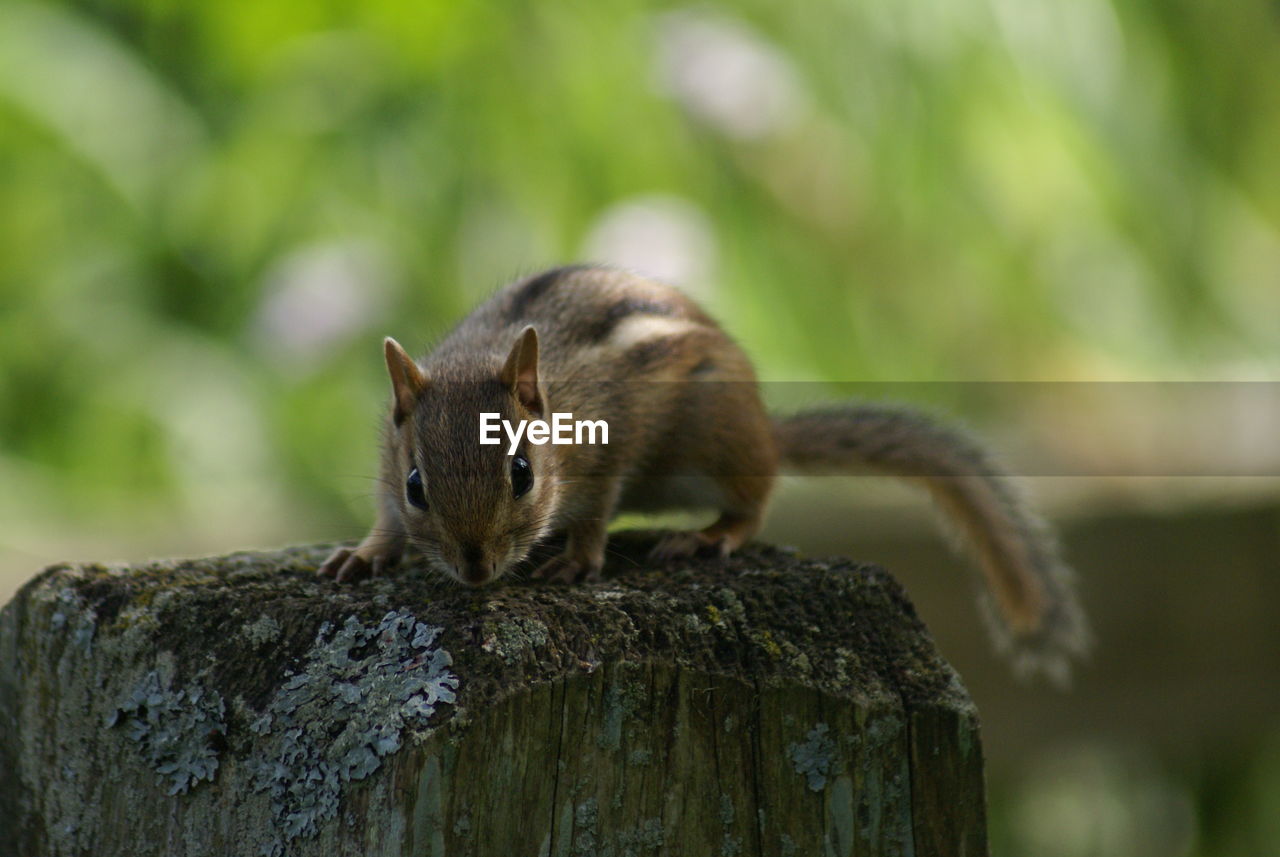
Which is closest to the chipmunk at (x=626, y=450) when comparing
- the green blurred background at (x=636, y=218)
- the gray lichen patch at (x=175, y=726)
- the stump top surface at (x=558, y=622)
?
the stump top surface at (x=558, y=622)

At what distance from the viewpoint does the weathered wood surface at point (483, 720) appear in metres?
1.59

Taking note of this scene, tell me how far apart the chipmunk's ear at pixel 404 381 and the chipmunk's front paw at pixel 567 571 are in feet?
1.39

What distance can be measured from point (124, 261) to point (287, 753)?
4.80 m

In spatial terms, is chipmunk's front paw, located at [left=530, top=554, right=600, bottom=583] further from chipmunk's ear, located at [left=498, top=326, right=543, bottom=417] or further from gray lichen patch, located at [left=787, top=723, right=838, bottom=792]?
gray lichen patch, located at [left=787, top=723, right=838, bottom=792]

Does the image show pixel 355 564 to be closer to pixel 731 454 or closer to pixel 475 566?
pixel 475 566

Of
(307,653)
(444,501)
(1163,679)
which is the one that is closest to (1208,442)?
(1163,679)

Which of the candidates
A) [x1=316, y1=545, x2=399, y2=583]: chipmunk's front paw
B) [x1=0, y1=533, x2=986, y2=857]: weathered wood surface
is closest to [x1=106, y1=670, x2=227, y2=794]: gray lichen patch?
[x1=0, y1=533, x2=986, y2=857]: weathered wood surface

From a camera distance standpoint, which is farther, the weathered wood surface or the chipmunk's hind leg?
the chipmunk's hind leg

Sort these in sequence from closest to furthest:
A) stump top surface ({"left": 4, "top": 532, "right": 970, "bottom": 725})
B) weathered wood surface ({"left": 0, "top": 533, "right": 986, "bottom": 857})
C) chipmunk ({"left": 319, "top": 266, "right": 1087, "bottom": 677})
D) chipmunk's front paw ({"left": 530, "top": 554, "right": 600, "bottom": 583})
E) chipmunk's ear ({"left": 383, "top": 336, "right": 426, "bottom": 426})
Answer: weathered wood surface ({"left": 0, "top": 533, "right": 986, "bottom": 857}) < stump top surface ({"left": 4, "top": 532, "right": 970, "bottom": 725}) < chipmunk's front paw ({"left": 530, "top": 554, "right": 600, "bottom": 583}) < chipmunk ({"left": 319, "top": 266, "right": 1087, "bottom": 677}) < chipmunk's ear ({"left": 383, "top": 336, "right": 426, "bottom": 426})

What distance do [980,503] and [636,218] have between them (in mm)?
2522

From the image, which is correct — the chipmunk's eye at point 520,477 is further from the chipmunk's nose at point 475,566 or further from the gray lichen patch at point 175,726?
the gray lichen patch at point 175,726

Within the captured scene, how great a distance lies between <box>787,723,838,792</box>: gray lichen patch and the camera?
1768mm

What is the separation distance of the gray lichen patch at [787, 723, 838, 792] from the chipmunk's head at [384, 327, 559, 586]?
65cm

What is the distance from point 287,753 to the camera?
1664 mm
